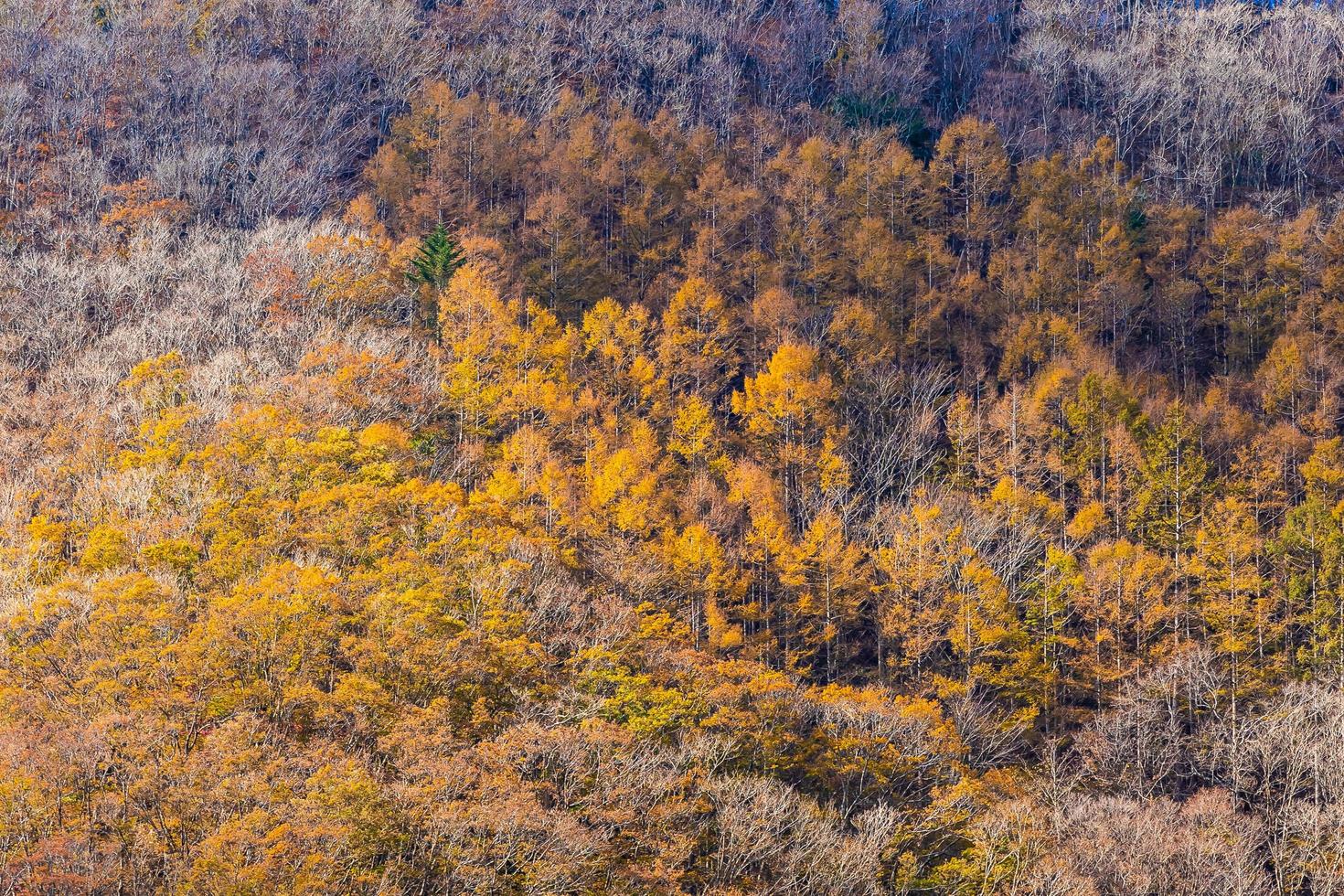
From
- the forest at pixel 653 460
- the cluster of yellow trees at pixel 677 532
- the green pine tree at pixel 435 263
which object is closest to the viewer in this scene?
the cluster of yellow trees at pixel 677 532

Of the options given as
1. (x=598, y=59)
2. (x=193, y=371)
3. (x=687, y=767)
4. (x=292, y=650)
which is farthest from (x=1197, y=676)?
(x=598, y=59)

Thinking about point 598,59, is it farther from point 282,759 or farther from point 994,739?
point 282,759

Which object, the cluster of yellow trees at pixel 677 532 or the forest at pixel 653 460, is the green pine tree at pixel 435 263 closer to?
the forest at pixel 653 460

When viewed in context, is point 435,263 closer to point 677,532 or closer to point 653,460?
point 653,460

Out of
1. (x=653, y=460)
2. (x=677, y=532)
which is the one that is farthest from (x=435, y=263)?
(x=677, y=532)

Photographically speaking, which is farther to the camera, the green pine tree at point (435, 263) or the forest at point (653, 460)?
the green pine tree at point (435, 263)

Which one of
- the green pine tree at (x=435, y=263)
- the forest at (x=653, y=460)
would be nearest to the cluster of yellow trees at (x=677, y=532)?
the forest at (x=653, y=460)

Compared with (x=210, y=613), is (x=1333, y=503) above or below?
below
